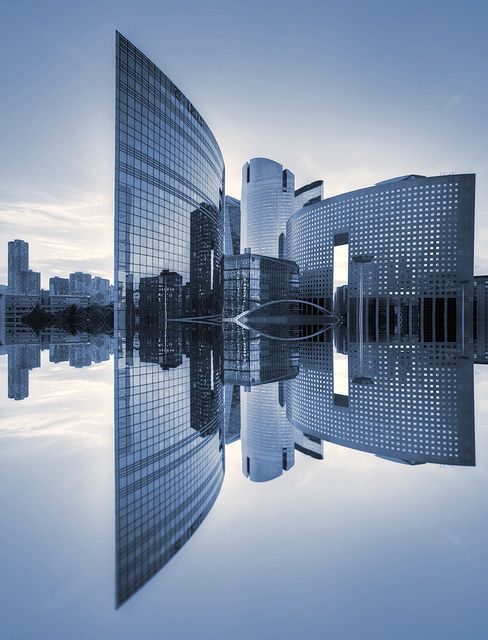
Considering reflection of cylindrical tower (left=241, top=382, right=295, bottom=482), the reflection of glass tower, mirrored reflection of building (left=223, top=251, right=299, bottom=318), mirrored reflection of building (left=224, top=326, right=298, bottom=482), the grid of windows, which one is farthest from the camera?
mirrored reflection of building (left=223, top=251, right=299, bottom=318)

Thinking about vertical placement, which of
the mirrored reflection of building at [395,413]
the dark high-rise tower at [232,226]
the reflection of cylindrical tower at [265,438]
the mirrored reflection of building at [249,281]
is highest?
the dark high-rise tower at [232,226]

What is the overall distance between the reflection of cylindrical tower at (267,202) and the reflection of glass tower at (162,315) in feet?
319

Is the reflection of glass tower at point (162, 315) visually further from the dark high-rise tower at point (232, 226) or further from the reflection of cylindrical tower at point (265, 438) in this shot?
the dark high-rise tower at point (232, 226)

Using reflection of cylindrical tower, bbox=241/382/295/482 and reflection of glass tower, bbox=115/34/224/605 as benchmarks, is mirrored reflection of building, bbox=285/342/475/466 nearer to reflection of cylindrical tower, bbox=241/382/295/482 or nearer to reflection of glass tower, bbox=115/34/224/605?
reflection of cylindrical tower, bbox=241/382/295/482

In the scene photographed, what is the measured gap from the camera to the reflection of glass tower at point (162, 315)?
166 inches

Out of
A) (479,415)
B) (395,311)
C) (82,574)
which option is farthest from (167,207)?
(395,311)

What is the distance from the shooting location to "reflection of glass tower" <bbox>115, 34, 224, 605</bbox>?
4.22 meters

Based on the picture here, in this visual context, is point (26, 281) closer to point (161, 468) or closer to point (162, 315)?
point (162, 315)

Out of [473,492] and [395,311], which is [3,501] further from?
[395,311]

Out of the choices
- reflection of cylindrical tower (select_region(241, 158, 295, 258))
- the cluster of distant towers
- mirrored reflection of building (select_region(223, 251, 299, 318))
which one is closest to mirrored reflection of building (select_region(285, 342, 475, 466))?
mirrored reflection of building (select_region(223, 251, 299, 318))

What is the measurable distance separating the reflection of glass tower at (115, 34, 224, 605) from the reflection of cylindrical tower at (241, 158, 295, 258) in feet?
319

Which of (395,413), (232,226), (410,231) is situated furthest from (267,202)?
(395,413)

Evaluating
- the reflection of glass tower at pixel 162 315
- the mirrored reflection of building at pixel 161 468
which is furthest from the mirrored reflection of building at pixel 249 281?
the mirrored reflection of building at pixel 161 468

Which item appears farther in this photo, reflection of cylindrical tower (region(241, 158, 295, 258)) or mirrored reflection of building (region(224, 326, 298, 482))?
reflection of cylindrical tower (region(241, 158, 295, 258))
